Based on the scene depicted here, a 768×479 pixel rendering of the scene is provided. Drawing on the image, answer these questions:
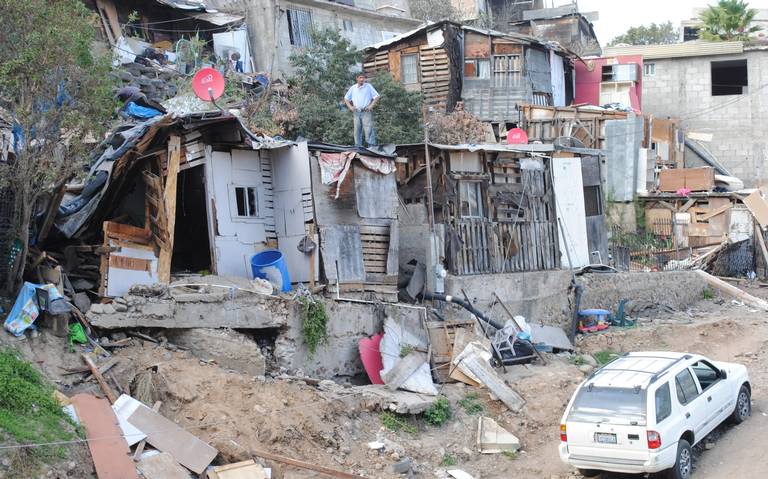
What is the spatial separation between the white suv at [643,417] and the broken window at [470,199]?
6.90 meters

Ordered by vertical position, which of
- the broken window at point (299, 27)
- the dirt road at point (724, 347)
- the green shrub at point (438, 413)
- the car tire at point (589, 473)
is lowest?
the car tire at point (589, 473)

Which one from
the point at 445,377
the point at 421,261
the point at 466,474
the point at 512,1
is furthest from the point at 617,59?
the point at 466,474

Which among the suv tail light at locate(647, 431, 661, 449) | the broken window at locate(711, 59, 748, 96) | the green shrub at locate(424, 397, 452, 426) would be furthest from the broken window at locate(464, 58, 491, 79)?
the suv tail light at locate(647, 431, 661, 449)

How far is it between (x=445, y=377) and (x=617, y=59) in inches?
953

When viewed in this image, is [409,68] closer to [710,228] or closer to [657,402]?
A: [710,228]

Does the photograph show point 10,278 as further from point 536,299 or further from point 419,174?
point 536,299

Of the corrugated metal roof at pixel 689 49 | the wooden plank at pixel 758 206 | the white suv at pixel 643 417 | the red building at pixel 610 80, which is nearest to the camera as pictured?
the white suv at pixel 643 417

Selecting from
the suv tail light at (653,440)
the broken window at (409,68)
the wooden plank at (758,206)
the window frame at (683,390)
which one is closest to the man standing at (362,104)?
the window frame at (683,390)

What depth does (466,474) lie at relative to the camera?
12375mm

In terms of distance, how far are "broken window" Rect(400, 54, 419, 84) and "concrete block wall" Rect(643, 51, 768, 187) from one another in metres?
13.1

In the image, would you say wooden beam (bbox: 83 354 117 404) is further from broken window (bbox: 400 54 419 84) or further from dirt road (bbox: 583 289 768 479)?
broken window (bbox: 400 54 419 84)

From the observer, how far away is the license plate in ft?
37.6

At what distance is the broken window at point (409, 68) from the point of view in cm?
3073

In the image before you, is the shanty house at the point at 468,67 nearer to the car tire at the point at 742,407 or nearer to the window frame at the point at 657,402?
the car tire at the point at 742,407
